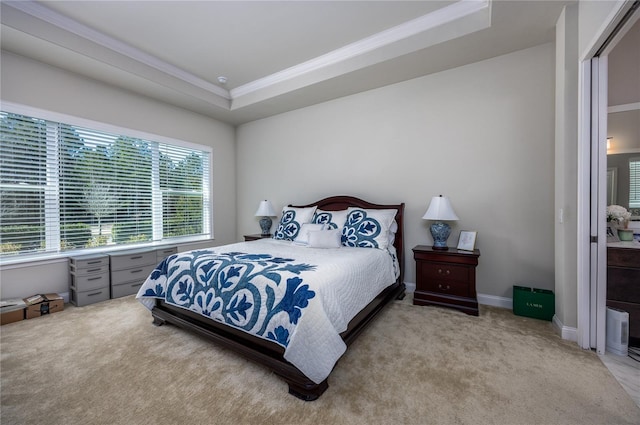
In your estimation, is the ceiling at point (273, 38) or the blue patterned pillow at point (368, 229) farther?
the blue patterned pillow at point (368, 229)

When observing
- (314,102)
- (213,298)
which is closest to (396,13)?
(314,102)

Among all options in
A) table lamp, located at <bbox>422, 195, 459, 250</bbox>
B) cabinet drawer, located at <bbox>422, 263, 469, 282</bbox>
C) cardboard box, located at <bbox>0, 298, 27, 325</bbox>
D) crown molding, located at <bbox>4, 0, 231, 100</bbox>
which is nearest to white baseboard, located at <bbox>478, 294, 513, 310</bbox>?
cabinet drawer, located at <bbox>422, 263, 469, 282</bbox>

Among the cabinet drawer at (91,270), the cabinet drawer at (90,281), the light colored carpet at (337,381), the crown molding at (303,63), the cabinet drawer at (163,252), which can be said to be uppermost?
the crown molding at (303,63)

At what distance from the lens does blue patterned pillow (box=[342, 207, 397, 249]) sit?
3010 mm

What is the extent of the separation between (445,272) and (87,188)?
447 centimetres

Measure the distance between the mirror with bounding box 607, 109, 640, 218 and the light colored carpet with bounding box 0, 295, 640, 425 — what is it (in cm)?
126

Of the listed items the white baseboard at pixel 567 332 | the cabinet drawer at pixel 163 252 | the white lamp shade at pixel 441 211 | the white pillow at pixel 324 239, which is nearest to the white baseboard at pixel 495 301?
the white baseboard at pixel 567 332

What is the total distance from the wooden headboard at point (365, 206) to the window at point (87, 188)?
2.35 meters

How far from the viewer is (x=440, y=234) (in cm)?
296

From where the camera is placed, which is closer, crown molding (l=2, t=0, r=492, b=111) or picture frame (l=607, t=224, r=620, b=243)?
picture frame (l=607, t=224, r=620, b=243)

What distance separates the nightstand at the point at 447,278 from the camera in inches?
107

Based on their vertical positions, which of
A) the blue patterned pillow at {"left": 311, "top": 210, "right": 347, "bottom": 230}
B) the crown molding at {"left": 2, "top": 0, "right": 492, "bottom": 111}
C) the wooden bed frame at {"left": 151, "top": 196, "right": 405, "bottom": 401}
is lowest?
the wooden bed frame at {"left": 151, "top": 196, "right": 405, "bottom": 401}

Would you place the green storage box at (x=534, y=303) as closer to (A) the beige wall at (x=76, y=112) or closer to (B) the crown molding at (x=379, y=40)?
(B) the crown molding at (x=379, y=40)

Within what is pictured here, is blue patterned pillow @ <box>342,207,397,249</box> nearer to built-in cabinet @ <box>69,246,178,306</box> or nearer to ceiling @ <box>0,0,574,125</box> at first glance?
ceiling @ <box>0,0,574,125</box>
